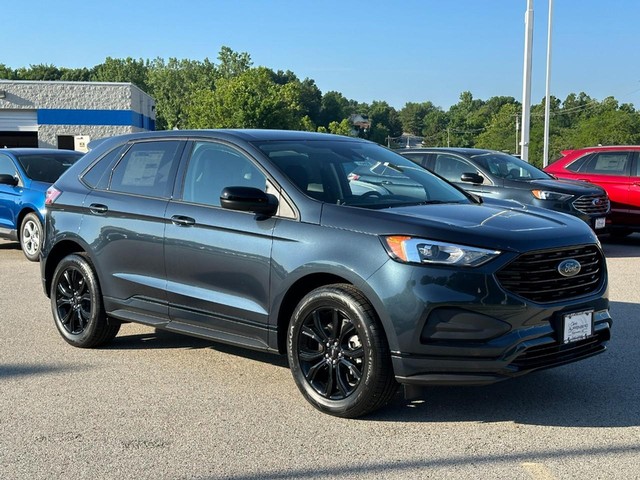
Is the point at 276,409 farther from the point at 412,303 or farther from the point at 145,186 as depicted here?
the point at 145,186

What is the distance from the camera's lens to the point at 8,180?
1184 cm

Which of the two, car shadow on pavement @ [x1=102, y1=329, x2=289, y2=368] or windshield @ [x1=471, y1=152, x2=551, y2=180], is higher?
windshield @ [x1=471, y1=152, x2=551, y2=180]

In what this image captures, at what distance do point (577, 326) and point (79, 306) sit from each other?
395 centimetres

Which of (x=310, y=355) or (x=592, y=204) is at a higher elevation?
(x=592, y=204)

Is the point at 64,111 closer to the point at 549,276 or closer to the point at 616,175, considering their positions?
the point at 616,175

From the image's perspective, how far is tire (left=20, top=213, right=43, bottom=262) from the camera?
1183cm

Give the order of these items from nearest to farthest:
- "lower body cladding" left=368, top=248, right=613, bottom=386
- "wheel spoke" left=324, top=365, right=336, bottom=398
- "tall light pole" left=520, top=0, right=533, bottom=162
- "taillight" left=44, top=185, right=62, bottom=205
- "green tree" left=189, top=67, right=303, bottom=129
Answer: "lower body cladding" left=368, top=248, right=613, bottom=386
"wheel spoke" left=324, top=365, right=336, bottom=398
"taillight" left=44, top=185, right=62, bottom=205
"tall light pole" left=520, top=0, right=533, bottom=162
"green tree" left=189, top=67, right=303, bottom=129

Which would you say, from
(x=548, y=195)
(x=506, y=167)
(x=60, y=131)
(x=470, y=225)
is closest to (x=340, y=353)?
(x=470, y=225)

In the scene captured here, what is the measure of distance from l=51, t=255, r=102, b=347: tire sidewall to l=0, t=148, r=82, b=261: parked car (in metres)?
5.16

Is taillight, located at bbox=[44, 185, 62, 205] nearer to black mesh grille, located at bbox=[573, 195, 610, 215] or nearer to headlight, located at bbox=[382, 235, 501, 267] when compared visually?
headlight, located at bbox=[382, 235, 501, 267]

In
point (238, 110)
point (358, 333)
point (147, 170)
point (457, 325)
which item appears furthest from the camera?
point (238, 110)

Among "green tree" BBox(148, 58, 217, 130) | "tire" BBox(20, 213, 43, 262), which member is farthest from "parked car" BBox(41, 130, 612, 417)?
"green tree" BBox(148, 58, 217, 130)

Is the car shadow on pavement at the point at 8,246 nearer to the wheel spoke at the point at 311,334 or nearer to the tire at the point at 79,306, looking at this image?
the tire at the point at 79,306

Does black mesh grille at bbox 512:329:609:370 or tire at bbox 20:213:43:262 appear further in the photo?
tire at bbox 20:213:43:262
